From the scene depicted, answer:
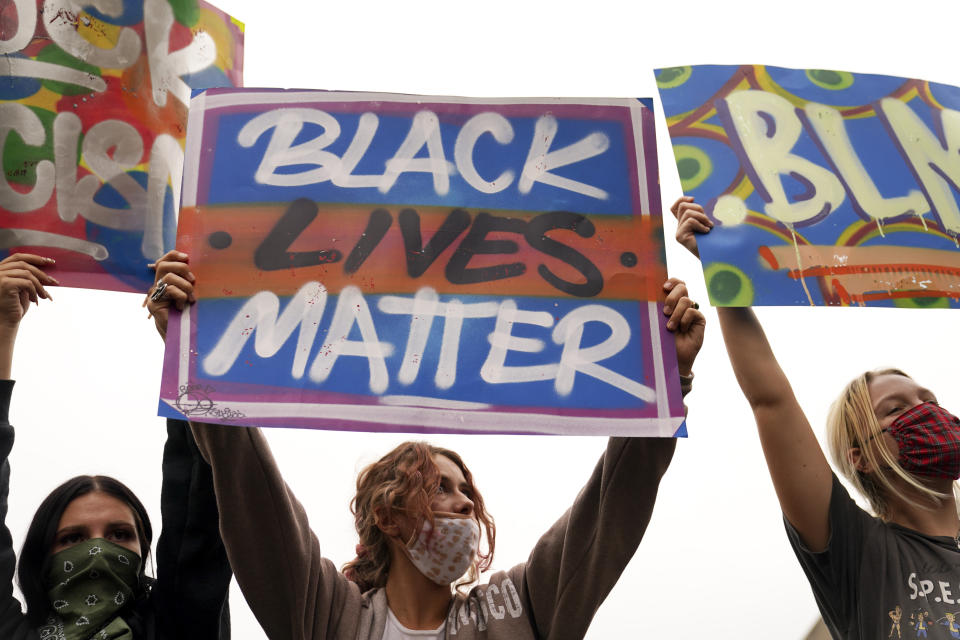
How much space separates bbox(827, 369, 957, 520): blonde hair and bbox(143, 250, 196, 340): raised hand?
1.78m

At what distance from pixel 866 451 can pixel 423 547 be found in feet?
3.98

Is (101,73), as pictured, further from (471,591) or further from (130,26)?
(471,591)

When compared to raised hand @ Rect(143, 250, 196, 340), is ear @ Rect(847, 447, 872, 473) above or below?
below

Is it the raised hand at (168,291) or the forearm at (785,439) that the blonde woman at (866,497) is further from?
the raised hand at (168,291)

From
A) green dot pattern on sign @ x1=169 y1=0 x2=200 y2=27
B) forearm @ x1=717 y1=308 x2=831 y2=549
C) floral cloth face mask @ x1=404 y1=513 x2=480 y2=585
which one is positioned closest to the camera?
forearm @ x1=717 y1=308 x2=831 y2=549

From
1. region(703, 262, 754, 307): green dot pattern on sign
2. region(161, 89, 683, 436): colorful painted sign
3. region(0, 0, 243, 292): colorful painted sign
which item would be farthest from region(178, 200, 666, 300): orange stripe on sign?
region(0, 0, 243, 292): colorful painted sign

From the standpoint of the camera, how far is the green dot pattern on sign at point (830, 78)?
294cm

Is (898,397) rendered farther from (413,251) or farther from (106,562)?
(106,562)

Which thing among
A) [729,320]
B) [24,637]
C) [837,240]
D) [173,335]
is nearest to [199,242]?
[173,335]

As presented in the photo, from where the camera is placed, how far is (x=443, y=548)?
8.70ft

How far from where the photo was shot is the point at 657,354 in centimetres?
241

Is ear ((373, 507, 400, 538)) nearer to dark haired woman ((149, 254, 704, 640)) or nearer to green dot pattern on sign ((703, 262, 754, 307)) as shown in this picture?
dark haired woman ((149, 254, 704, 640))

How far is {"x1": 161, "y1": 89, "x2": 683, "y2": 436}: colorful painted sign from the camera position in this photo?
2.31 metres

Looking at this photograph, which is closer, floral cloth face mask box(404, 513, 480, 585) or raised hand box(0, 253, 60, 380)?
raised hand box(0, 253, 60, 380)
